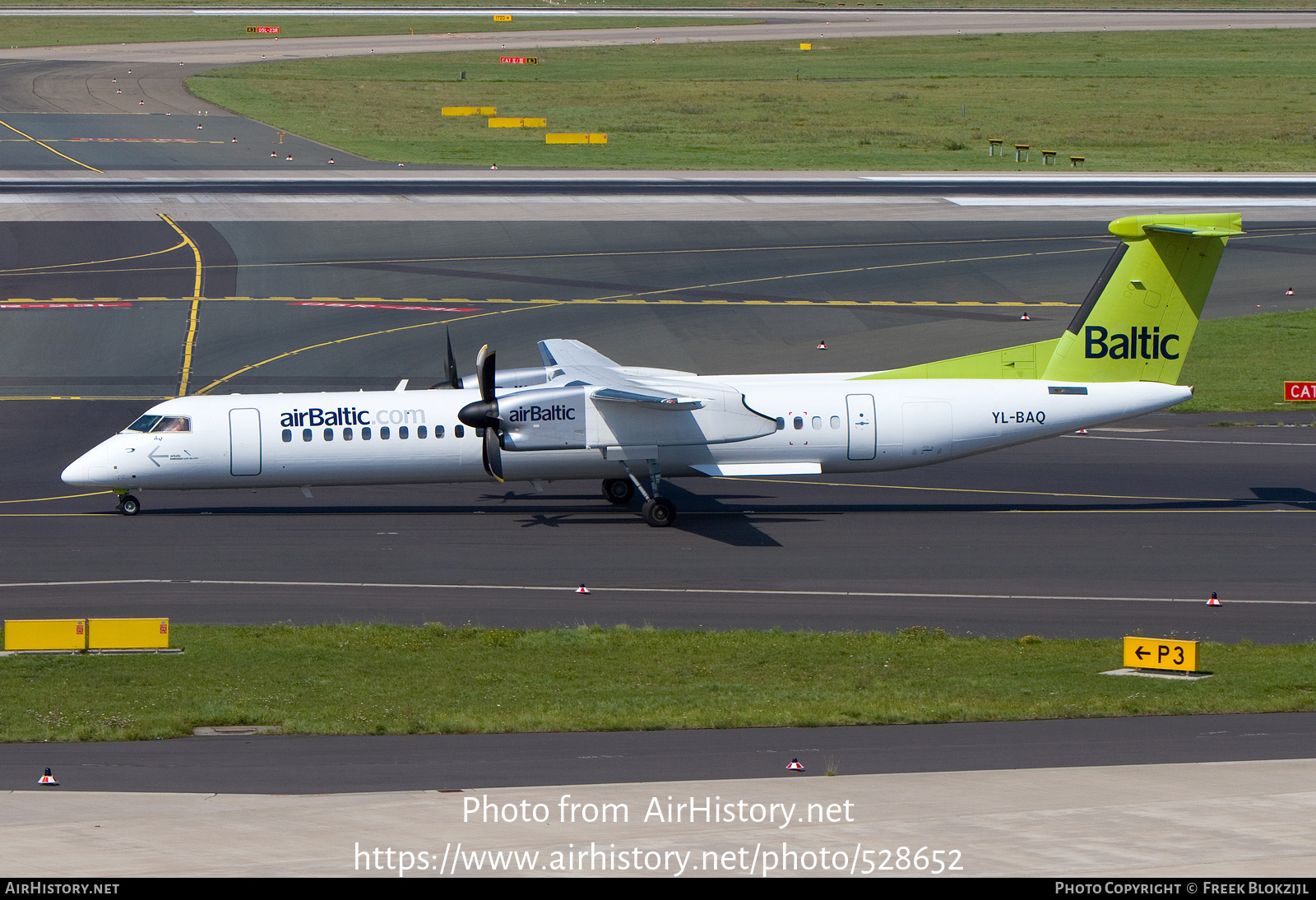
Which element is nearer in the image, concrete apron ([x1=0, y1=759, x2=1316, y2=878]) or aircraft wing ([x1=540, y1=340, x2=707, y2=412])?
concrete apron ([x1=0, y1=759, x2=1316, y2=878])

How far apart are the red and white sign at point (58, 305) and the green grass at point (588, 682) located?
31772 mm

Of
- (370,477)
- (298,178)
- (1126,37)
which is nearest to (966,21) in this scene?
(1126,37)

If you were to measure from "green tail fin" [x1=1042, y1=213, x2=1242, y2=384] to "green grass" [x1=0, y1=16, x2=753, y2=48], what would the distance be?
120 m

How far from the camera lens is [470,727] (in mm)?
19469

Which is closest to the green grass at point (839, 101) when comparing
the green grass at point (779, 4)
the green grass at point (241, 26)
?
the green grass at point (241, 26)

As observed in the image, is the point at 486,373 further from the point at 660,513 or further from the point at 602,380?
the point at 660,513

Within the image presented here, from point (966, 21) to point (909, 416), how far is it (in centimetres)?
12791

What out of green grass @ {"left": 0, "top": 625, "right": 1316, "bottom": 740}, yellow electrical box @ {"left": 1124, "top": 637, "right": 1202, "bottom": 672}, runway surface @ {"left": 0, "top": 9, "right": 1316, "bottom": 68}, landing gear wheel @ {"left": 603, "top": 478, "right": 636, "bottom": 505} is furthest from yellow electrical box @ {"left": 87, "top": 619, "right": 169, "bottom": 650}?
runway surface @ {"left": 0, "top": 9, "right": 1316, "bottom": 68}

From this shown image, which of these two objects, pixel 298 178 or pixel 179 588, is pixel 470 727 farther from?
pixel 298 178

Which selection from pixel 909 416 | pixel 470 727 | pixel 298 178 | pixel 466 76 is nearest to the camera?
pixel 470 727

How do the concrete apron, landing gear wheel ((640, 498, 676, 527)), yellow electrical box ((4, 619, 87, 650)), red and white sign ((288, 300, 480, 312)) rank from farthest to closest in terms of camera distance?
1. red and white sign ((288, 300, 480, 312))
2. landing gear wheel ((640, 498, 676, 527))
3. yellow electrical box ((4, 619, 87, 650))
4. the concrete apron

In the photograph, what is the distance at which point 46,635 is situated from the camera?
23359 mm

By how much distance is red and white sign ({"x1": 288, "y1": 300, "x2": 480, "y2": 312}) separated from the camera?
5381cm

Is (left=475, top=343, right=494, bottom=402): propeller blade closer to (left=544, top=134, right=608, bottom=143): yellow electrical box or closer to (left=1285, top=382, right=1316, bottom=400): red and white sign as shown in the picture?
(left=1285, top=382, right=1316, bottom=400): red and white sign
